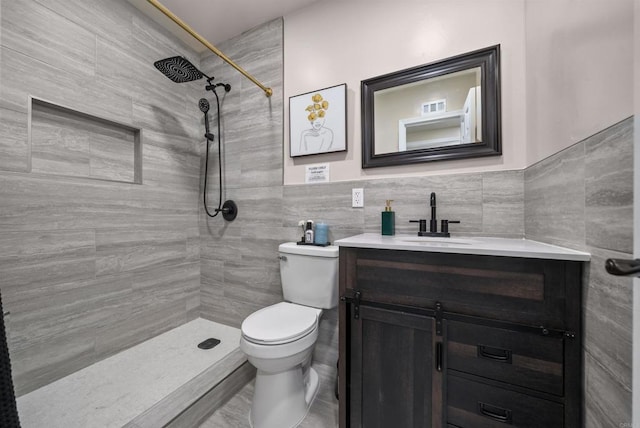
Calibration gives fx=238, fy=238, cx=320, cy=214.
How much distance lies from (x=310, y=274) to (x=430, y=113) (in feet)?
3.75

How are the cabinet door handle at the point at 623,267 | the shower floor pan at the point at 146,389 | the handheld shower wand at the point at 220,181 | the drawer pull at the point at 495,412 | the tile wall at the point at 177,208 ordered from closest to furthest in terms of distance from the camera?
the cabinet door handle at the point at 623,267
the tile wall at the point at 177,208
the drawer pull at the point at 495,412
the shower floor pan at the point at 146,389
the handheld shower wand at the point at 220,181

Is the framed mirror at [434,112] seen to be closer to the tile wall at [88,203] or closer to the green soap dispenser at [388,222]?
the green soap dispenser at [388,222]

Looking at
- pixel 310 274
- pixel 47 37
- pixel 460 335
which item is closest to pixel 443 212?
pixel 460 335

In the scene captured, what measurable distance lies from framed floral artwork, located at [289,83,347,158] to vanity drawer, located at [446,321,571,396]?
115 cm

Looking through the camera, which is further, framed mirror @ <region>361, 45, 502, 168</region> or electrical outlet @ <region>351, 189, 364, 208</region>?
electrical outlet @ <region>351, 189, 364, 208</region>

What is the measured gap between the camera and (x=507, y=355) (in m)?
0.78

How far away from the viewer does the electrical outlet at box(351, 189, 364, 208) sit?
4.83 feet

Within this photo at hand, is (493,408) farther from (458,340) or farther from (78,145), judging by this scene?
(78,145)

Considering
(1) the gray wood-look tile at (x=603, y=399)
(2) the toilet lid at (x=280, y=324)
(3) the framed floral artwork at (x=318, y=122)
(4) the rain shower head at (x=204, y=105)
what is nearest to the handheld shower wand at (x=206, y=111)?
(4) the rain shower head at (x=204, y=105)

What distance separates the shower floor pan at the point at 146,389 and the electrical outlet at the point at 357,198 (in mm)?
1249

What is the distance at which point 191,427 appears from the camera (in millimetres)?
1193

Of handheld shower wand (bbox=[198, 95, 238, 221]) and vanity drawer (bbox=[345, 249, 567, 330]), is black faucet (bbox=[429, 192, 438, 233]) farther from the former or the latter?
handheld shower wand (bbox=[198, 95, 238, 221])

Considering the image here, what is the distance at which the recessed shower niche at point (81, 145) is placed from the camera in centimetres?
130

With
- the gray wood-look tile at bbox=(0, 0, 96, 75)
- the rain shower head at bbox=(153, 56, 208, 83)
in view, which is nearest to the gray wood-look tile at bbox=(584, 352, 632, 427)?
the rain shower head at bbox=(153, 56, 208, 83)
